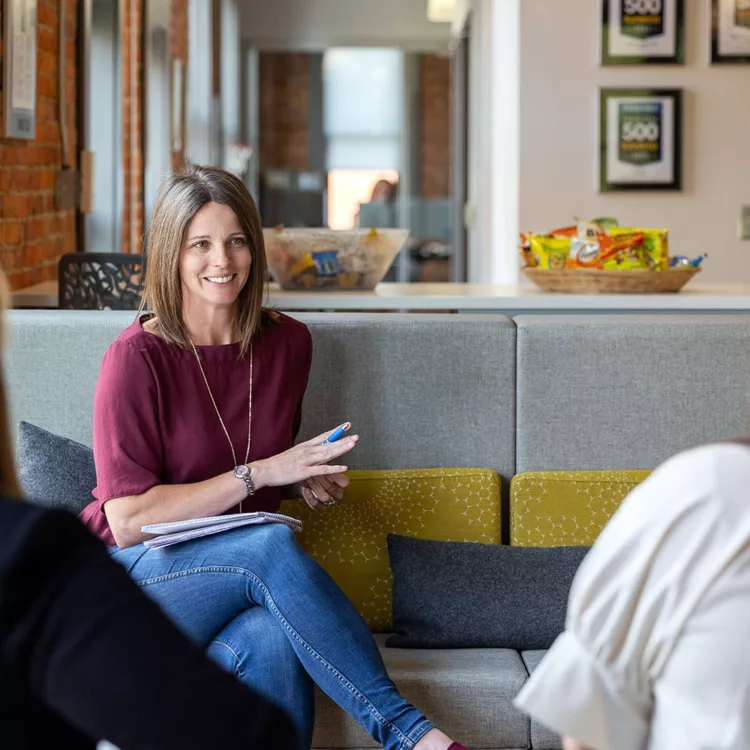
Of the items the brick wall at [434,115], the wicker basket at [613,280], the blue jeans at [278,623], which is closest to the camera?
the blue jeans at [278,623]

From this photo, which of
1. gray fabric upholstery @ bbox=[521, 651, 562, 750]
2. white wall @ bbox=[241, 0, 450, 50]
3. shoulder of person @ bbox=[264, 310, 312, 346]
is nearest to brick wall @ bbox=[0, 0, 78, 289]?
shoulder of person @ bbox=[264, 310, 312, 346]

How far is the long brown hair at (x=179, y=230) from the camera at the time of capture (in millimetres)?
2123

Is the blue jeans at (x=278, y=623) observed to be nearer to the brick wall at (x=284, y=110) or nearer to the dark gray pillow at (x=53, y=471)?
the dark gray pillow at (x=53, y=471)

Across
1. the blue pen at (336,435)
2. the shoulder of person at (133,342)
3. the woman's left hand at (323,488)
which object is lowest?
the woman's left hand at (323,488)

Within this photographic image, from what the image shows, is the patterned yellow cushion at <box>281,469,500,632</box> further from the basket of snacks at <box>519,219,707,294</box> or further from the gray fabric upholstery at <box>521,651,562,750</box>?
the basket of snacks at <box>519,219,707,294</box>

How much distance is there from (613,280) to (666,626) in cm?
218

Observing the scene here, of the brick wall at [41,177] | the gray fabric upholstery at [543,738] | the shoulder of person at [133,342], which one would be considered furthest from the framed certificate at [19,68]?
the gray fabric upholstery at [543,738]

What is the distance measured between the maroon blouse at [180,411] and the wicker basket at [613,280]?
1.06m

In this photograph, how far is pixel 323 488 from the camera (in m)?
2.09

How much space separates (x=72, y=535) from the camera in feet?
2.37

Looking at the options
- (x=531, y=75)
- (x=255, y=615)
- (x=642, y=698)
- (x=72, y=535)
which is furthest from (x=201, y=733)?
(x=531, y=75)

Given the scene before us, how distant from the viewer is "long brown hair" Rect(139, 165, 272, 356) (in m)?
2.12

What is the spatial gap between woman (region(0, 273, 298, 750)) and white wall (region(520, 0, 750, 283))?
418 centimetres

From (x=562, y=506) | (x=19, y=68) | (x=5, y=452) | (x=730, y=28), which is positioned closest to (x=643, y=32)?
(x=730, y=28)
